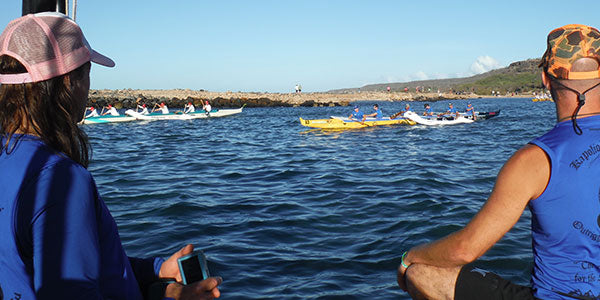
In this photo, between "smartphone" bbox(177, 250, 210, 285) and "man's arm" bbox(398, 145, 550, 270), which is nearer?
"man's arm" bbox(398, 145, 550, 270)

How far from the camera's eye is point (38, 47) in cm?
165

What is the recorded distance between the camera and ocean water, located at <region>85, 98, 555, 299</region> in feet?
18.0

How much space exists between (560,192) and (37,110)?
215cm

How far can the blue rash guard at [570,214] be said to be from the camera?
211 centimetres

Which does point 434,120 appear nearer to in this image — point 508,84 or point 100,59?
point 100,59

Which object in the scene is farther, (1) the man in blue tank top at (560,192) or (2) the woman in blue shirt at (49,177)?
(1) the man in blue tank top at (560,192)

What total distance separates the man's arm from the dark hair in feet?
5.99

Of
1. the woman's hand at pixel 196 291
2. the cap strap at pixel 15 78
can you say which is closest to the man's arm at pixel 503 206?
the woman's hand at pixel 196 291

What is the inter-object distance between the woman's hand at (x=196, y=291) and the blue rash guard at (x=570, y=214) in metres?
1.55

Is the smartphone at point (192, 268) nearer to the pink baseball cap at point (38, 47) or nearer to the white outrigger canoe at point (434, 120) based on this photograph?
the pink baseball cap at point (38, 47)

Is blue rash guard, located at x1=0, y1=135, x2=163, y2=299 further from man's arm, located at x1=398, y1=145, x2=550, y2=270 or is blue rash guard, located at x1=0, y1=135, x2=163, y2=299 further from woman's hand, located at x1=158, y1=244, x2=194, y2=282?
man's arm, located at x1=398, y1=145, x2=550, y2=270

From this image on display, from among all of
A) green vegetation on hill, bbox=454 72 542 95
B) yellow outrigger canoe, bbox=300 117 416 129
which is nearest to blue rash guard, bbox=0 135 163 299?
yellow outrigger canoe, bbox=300 117 416 129

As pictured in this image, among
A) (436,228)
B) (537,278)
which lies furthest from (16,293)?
(436,228)

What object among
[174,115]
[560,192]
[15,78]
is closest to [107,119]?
[174,115]
